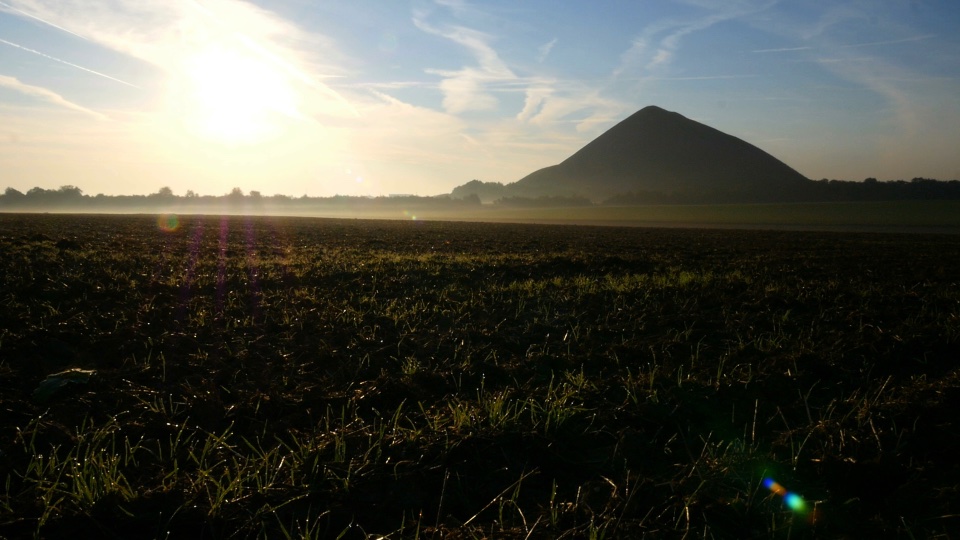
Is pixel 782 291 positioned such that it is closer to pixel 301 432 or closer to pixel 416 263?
pixel 416 263

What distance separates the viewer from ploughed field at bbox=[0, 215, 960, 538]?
2.63 metres

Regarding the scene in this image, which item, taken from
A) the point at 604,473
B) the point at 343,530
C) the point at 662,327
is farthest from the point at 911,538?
the point at 662,327

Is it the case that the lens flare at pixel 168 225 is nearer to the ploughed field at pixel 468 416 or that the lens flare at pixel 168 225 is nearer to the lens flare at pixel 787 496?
the ploughed field at pixel 468 416

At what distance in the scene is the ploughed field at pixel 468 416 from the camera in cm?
263

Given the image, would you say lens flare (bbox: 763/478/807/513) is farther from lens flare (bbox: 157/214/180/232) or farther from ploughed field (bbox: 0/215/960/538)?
lens flare (bbox: 157/214/180/232)

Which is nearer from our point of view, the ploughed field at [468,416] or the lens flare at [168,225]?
the ploughed field at [468,416]

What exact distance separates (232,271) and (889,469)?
433 inches

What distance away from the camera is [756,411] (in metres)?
3.88

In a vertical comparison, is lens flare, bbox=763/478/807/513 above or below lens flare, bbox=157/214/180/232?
below

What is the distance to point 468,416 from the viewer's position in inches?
145

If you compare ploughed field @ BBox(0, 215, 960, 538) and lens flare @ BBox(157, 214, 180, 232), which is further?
lens flare @ BBox(157, 214, 180, 232)

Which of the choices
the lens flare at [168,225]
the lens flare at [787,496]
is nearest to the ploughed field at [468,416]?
the lens flare at [787,496]

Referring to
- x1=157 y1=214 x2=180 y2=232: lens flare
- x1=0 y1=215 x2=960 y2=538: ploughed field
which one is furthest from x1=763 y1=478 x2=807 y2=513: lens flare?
x1=157 y1=214 x2=180 y2=232: lens flare

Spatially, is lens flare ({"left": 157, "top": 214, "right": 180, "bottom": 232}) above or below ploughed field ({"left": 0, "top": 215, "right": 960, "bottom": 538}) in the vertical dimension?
above
